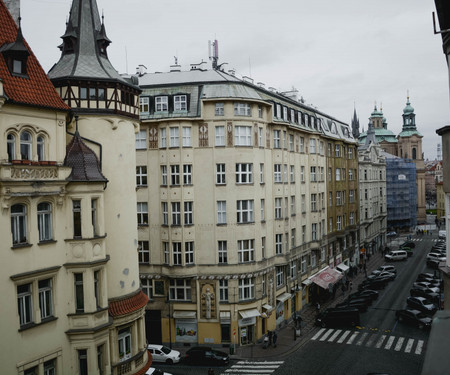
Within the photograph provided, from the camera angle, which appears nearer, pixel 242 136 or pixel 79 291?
pixel 79 291

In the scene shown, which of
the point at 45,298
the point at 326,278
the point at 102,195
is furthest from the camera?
the point at 326,278

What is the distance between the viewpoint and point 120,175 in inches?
1053

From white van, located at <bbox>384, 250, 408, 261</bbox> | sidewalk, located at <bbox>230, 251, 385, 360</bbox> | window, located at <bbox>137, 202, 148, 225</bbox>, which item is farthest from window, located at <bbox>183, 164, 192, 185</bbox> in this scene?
white van, located at <bbox>384, 250, 408, 261</bbox>

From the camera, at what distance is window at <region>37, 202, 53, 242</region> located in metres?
21.7

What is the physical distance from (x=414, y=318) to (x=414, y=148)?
389 ft

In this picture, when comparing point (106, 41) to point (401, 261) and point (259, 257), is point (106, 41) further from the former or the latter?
point (401, 261)

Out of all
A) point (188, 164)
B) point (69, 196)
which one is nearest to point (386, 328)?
point (188, 164)

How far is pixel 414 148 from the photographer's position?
152 meters

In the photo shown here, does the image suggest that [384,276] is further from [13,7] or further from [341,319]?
[13,7]

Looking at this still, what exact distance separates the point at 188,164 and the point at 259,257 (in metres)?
10.9

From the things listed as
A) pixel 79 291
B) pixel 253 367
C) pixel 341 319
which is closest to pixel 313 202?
pixel 341 319

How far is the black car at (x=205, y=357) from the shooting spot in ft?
119

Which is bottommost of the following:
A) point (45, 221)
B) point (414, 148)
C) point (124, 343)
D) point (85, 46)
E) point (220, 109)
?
point (124, 343)

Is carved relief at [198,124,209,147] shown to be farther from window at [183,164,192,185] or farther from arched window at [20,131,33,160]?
arched window at [20,131,33,160]
